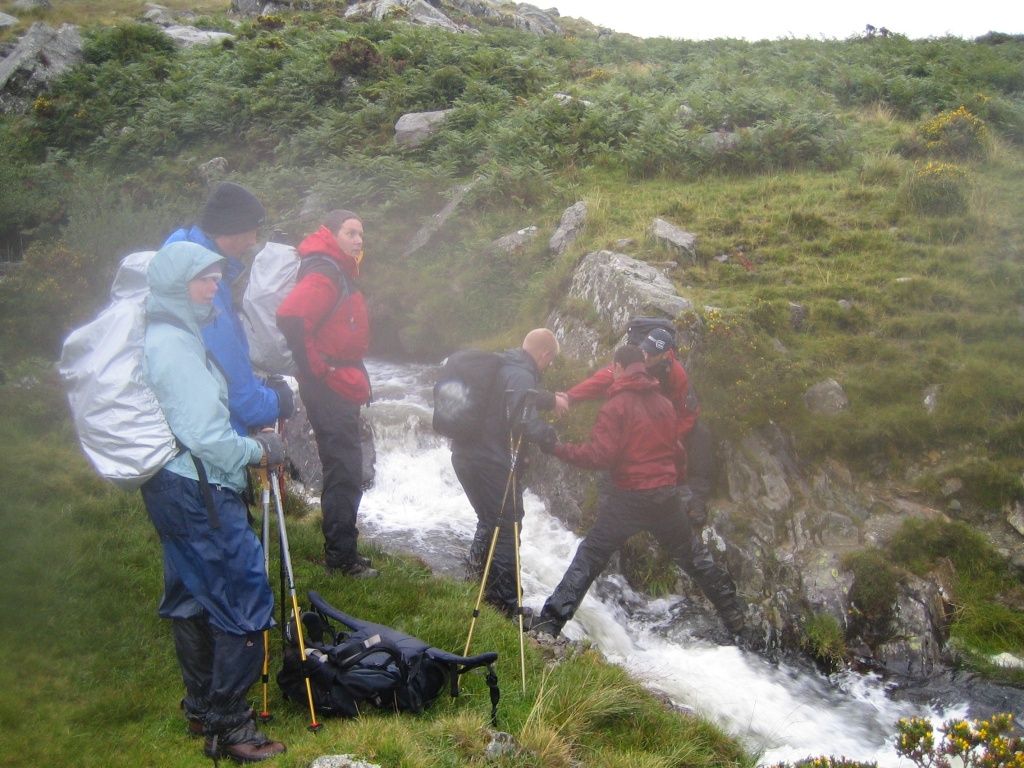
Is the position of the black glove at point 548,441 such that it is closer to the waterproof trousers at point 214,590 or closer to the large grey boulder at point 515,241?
the waterproof trousers at point 214,590

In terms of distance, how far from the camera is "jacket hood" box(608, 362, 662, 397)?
755 centimetres

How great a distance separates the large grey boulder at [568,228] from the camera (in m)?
13.5

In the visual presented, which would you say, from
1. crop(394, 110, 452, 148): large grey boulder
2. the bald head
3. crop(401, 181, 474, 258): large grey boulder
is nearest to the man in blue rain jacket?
the bald head

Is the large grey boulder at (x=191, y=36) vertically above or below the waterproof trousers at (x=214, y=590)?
above

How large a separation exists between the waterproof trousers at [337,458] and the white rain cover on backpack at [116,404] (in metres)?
2.55

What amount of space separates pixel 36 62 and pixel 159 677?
977 inches

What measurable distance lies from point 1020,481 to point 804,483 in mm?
2189

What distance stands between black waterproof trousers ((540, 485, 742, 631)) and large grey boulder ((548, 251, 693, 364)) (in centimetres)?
346

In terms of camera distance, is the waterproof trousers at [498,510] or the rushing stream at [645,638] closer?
the rushing stream at [645,638]

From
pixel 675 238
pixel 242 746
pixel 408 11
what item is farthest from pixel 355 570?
pixel 408 11

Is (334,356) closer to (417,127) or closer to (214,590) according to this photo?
(214,590)

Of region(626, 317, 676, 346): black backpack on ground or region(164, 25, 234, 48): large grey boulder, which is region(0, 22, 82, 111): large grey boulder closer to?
region(164, 25, 234, 48): large grey boulder

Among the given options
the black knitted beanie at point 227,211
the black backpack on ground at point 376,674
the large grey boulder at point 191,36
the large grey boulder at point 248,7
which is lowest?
the black backpack on ground at point 376,674

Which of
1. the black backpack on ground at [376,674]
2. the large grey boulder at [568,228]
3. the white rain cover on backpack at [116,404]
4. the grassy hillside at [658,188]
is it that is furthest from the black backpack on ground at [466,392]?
the large grey boulder at [568,228]
